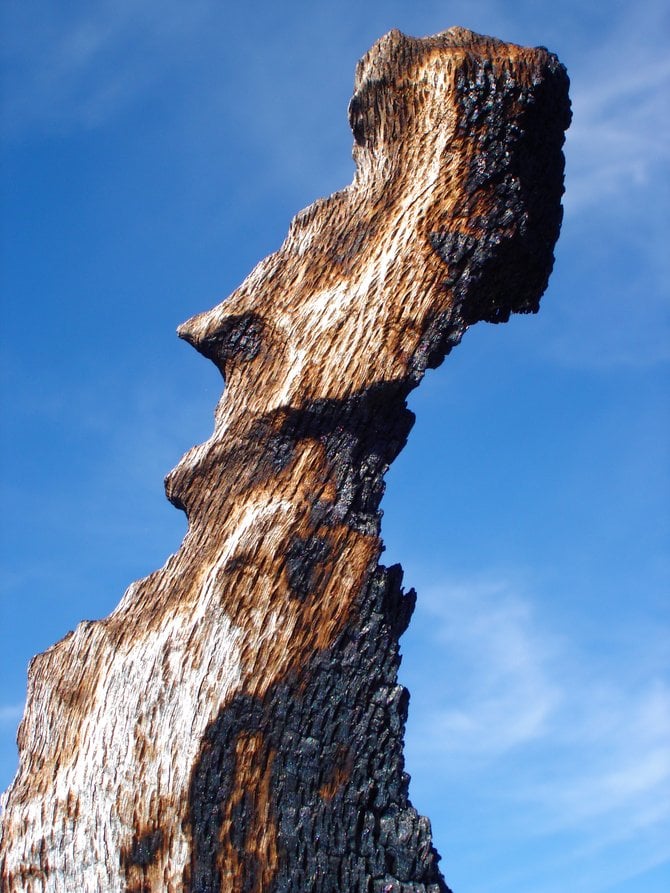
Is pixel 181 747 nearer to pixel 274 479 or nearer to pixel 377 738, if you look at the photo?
pixel 377 738

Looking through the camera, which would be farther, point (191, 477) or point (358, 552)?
point (191, 477)

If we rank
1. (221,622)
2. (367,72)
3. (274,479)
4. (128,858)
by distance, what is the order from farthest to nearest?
(367,72)
(274,479)
(221,622)
(128,858)

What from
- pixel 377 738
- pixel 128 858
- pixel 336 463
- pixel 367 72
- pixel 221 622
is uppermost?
pixel 367 72

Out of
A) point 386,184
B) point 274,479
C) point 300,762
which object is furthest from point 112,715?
point 386,184

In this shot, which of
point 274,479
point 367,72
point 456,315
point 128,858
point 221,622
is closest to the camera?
point 128,858

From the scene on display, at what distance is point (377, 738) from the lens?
471 cm

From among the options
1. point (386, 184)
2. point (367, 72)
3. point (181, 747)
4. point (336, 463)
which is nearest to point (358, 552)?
point (336, 463)

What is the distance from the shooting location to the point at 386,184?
5730 millimetres

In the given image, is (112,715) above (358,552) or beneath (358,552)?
beneath

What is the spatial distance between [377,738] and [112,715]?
118 centimetres

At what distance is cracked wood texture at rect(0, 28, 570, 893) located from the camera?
4.52 meters

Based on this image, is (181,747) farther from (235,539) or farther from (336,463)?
(336,463)

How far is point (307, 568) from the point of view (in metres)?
4.90

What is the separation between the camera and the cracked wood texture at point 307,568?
14.8 feet
